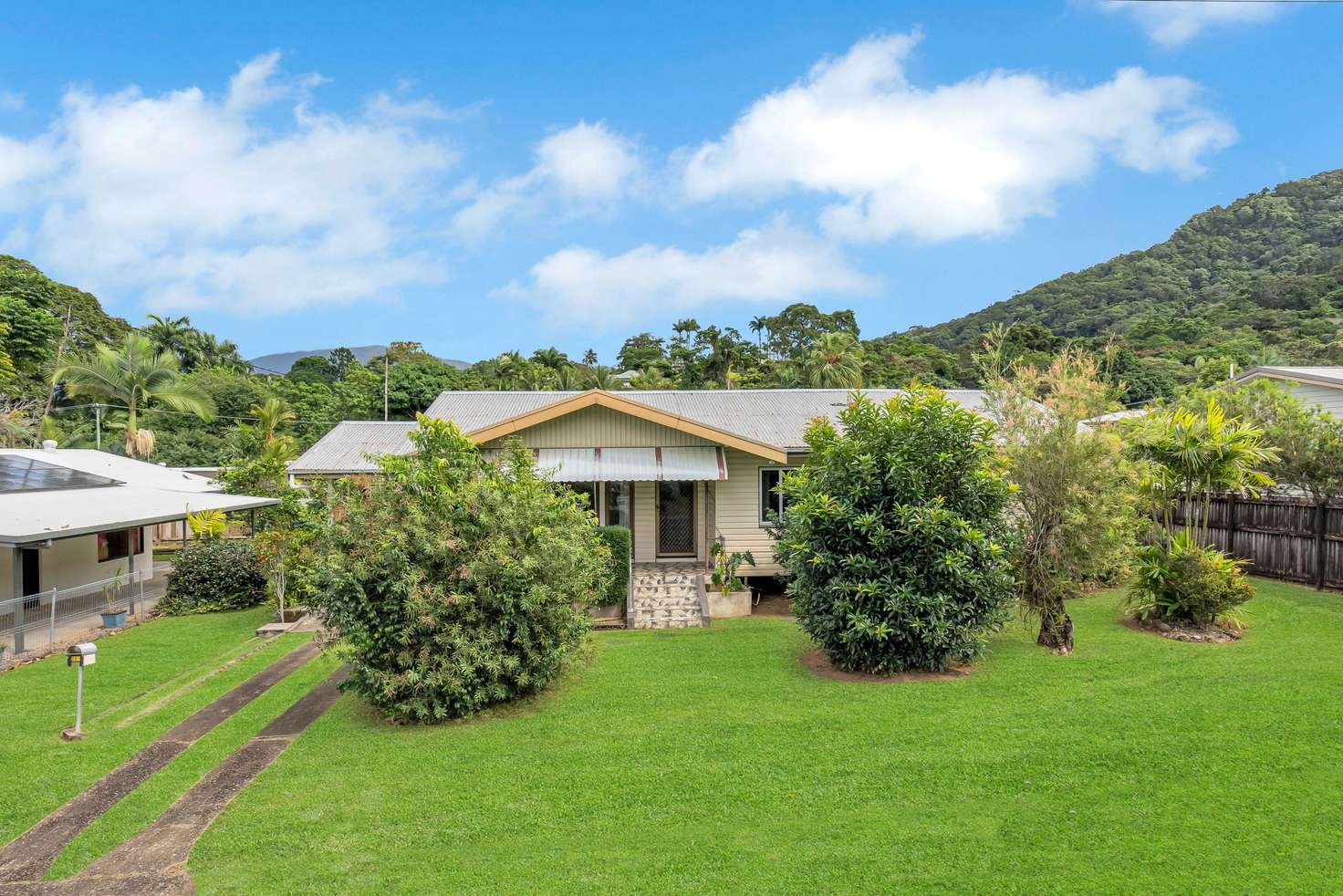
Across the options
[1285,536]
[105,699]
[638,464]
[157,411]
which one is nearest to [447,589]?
[105,699]

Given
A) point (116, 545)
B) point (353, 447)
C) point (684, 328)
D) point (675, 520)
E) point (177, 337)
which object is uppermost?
point (684, 328)

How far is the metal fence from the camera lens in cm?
1247

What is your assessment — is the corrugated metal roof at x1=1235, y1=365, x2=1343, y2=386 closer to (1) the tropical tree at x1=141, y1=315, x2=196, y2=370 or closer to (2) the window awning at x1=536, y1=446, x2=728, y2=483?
(2) the window awning at x1=536, y1=446, x2=728, y2=483

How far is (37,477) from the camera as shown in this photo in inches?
636

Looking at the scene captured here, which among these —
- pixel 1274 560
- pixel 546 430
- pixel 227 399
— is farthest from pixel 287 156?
pixel 227 399

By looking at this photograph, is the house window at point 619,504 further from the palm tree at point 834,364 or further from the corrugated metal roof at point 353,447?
the palm tree at point 834,364

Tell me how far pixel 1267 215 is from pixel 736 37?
10836 centimetres

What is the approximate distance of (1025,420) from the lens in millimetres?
9961

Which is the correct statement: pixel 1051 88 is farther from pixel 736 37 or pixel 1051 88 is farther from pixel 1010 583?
pixel 1010 583

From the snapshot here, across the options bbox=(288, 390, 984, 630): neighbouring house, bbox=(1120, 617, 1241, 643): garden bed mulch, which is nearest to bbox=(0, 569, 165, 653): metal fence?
bbox=(288, 390, 984, 630): neighbouring house

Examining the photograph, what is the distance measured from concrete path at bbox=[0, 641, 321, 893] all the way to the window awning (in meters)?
6.60

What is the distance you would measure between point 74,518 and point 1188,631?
1839cm

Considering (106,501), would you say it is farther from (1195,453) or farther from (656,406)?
(1195,453)

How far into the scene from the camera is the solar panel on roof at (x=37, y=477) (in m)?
15.4
